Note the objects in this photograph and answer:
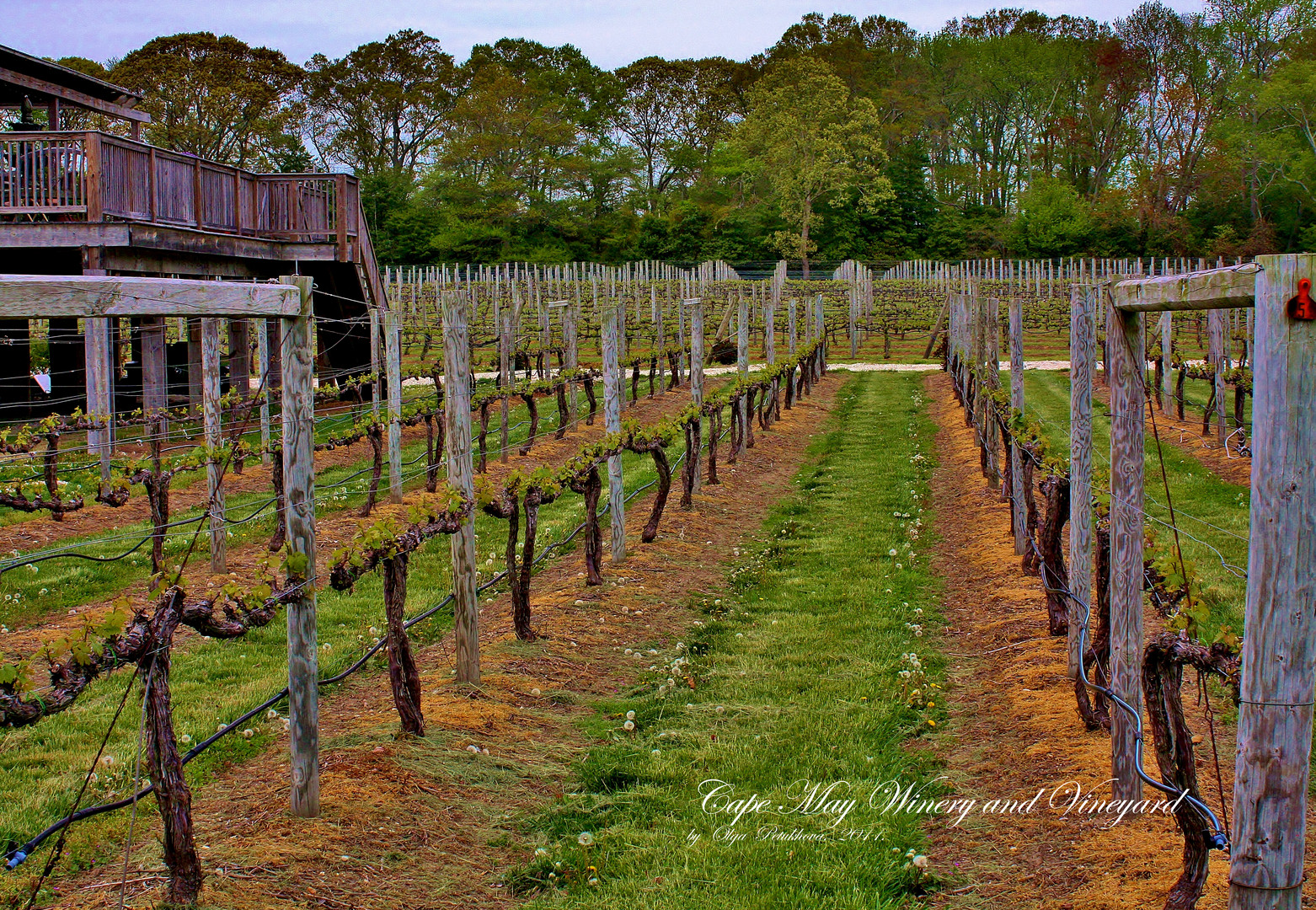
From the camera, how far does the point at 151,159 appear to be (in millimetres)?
15008

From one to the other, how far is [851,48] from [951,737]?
77.4 m

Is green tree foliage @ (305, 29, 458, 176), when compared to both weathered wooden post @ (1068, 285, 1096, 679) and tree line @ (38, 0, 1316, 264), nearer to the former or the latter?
tree line @ (38, 0, 1316, 264)

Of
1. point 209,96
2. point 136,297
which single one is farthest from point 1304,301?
point 209,96

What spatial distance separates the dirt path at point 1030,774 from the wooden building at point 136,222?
23.0 ft

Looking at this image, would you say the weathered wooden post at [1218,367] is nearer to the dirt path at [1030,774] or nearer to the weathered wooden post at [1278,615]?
the dirt path at [1030,774]

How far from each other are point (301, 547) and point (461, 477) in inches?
71.7

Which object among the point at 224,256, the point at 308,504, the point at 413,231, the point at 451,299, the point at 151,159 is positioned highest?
the point at 413,231

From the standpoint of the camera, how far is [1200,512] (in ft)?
36.7

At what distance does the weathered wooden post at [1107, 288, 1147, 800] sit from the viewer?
456 cm

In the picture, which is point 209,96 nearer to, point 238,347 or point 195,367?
point 238,347

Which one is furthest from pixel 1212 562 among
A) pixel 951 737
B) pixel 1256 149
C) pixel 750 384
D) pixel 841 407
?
pixel 1256 149

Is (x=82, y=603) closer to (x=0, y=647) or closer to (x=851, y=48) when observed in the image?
(x=0, y=647)

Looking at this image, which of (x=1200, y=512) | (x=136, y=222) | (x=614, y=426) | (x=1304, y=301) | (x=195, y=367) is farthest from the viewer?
(x=195, y=367)

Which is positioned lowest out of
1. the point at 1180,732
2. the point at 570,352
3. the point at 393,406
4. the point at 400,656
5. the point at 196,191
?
the point at 400,656
